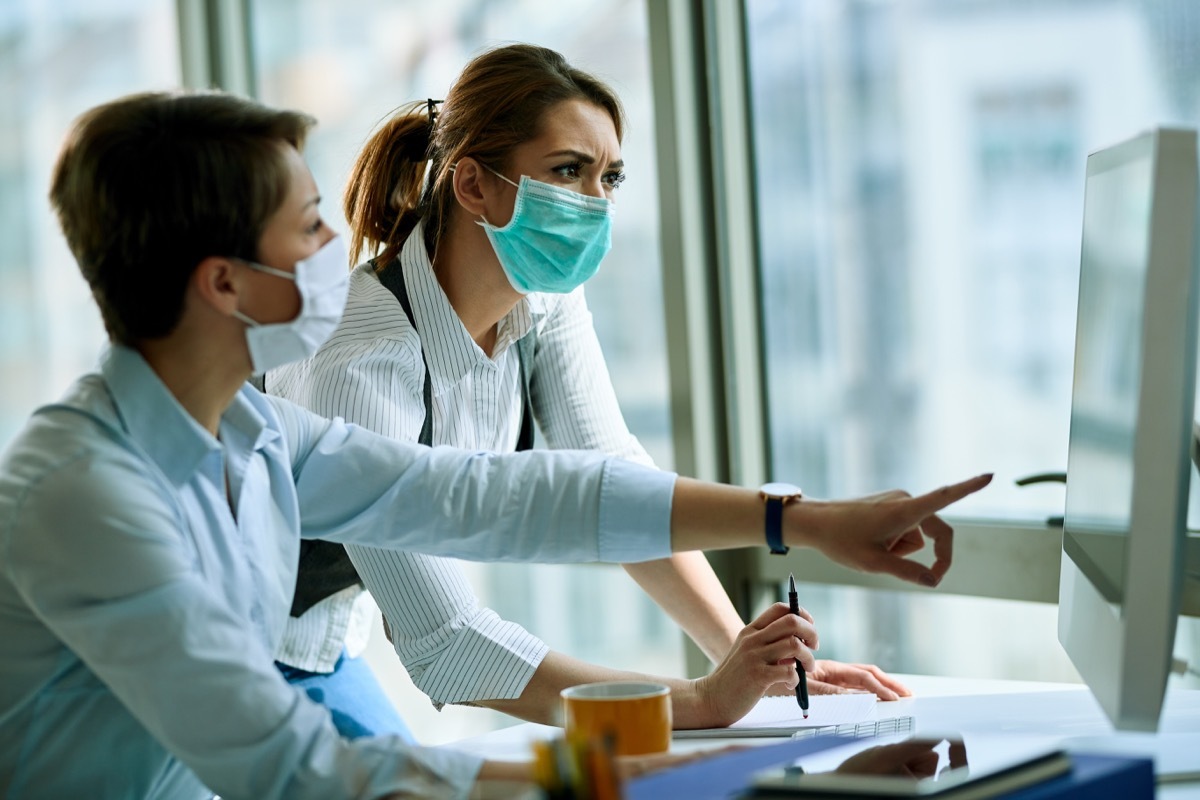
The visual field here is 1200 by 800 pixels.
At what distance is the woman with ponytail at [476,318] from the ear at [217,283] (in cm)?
42

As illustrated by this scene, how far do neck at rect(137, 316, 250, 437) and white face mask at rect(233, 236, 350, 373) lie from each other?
0.03 metres

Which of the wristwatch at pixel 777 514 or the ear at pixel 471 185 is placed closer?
the wristwatch at pixel 777 514

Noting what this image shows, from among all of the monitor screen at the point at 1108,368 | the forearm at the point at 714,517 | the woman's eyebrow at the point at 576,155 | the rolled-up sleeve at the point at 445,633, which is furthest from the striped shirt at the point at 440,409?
the monitor screen at the point at 1108,368

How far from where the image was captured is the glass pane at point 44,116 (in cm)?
354

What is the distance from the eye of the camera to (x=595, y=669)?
148 cm

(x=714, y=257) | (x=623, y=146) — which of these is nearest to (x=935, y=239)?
(x=714, y=257)

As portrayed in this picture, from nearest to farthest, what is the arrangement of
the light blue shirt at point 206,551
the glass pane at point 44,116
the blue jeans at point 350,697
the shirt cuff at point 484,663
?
1. the light blue shirt at point 206,551
2. the shirt cuff at point 484,663
3. the blue jeans at point 350,697
4. the glass pane at point 44,116

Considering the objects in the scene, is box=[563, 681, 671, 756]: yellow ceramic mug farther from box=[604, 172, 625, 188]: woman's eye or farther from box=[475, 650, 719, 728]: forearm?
box=[604, 172, 625, 188]: woman's eye

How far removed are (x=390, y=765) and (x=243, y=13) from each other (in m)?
2.88

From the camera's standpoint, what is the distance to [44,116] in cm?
357


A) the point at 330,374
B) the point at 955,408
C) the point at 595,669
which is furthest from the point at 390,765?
the point at 955,408

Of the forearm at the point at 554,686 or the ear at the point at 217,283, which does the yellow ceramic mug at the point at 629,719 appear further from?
the ear at the point at 217,283

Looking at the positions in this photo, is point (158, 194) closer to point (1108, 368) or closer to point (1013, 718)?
point (1108, 368)

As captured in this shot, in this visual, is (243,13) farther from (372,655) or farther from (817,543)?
(817,543)
